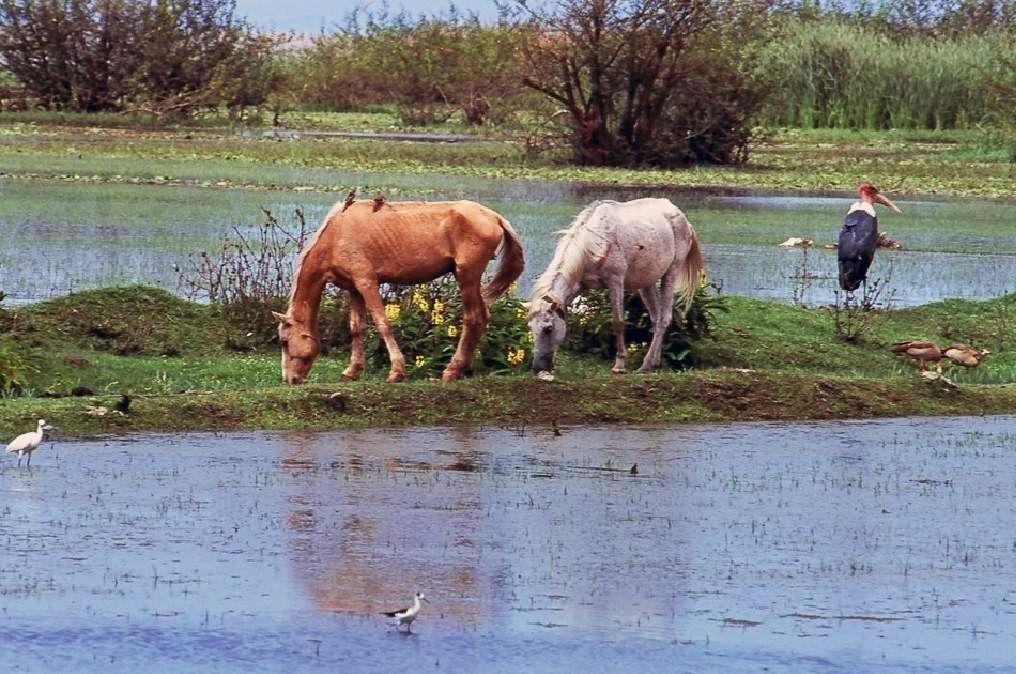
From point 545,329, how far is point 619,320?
1090 millimetres

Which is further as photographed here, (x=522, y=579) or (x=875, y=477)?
(x=875, y=477)

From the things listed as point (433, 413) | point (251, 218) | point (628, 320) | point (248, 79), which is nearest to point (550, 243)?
point (251, 218)

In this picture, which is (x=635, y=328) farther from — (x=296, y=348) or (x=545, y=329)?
(x=296, y=348)

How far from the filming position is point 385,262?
598 inches

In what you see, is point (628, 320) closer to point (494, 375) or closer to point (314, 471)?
point (494, 375)

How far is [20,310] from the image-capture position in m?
17.2

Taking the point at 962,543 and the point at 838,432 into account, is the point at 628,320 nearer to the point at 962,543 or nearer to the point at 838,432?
the point at 838,432

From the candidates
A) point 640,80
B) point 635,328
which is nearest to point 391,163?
point 640,80

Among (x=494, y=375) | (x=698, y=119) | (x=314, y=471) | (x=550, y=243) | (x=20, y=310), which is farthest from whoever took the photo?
(x=698, y=119)

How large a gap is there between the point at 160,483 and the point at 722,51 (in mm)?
31416

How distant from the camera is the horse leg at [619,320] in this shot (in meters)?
16.3

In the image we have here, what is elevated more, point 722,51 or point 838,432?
point 722,51

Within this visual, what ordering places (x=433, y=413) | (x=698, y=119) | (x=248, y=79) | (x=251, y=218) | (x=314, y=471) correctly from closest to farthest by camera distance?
(x=314, y=471) → (x=433, y=413) → (x=251, y=218) → (x=698, y=119) → (x=248, y=79)

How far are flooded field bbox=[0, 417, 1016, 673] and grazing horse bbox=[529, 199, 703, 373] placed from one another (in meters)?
1.36
